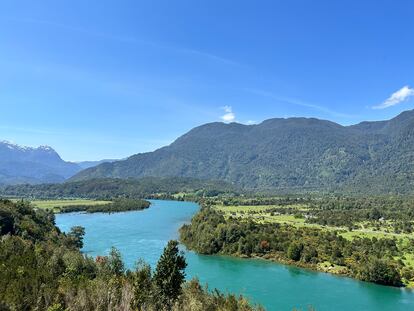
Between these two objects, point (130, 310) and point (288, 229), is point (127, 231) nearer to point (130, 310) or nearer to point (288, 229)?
point (288, 229)

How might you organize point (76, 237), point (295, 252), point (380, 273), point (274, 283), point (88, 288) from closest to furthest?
point (88, 288) → point (380, 273) → point (274, 283) → point (295, 252) → point (76, 237)

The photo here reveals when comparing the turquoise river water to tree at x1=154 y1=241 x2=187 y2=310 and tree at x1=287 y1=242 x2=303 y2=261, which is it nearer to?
tree at x1=287 y1=242 x2=303 y2=261

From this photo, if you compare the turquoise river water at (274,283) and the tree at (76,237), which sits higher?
the tree at (76,237)

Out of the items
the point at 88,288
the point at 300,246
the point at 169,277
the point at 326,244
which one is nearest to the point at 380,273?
the point at 326,244

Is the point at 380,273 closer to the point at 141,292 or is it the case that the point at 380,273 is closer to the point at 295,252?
the point at 295,252

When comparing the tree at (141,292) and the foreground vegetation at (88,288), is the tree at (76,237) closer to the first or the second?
the foreground vegetation at (88,288)

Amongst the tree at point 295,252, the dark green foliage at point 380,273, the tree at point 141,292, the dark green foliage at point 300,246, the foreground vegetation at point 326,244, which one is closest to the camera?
the tree at point 141,292

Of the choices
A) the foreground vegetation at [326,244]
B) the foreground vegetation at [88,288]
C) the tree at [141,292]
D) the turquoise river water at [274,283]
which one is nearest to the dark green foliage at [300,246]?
the foreground vegetation at [326,244]

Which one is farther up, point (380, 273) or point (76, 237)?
point (76, 237)

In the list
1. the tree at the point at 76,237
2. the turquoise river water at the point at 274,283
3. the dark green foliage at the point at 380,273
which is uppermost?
the tree at the point at 76,237

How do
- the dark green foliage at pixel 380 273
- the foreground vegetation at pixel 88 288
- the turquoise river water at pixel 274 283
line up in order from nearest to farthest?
the foreground vegetation at pixel 88 288
the turquoise river water at pixel 274 283
the dark green foliage at pixel 380 273

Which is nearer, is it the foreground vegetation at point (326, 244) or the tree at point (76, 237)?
the foreground vegetation at point (326, 244)

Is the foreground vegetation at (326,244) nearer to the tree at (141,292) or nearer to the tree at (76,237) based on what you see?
the tree at (76,237)

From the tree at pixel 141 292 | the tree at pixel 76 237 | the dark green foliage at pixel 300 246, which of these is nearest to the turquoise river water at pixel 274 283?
the tree at pixel 76 237
